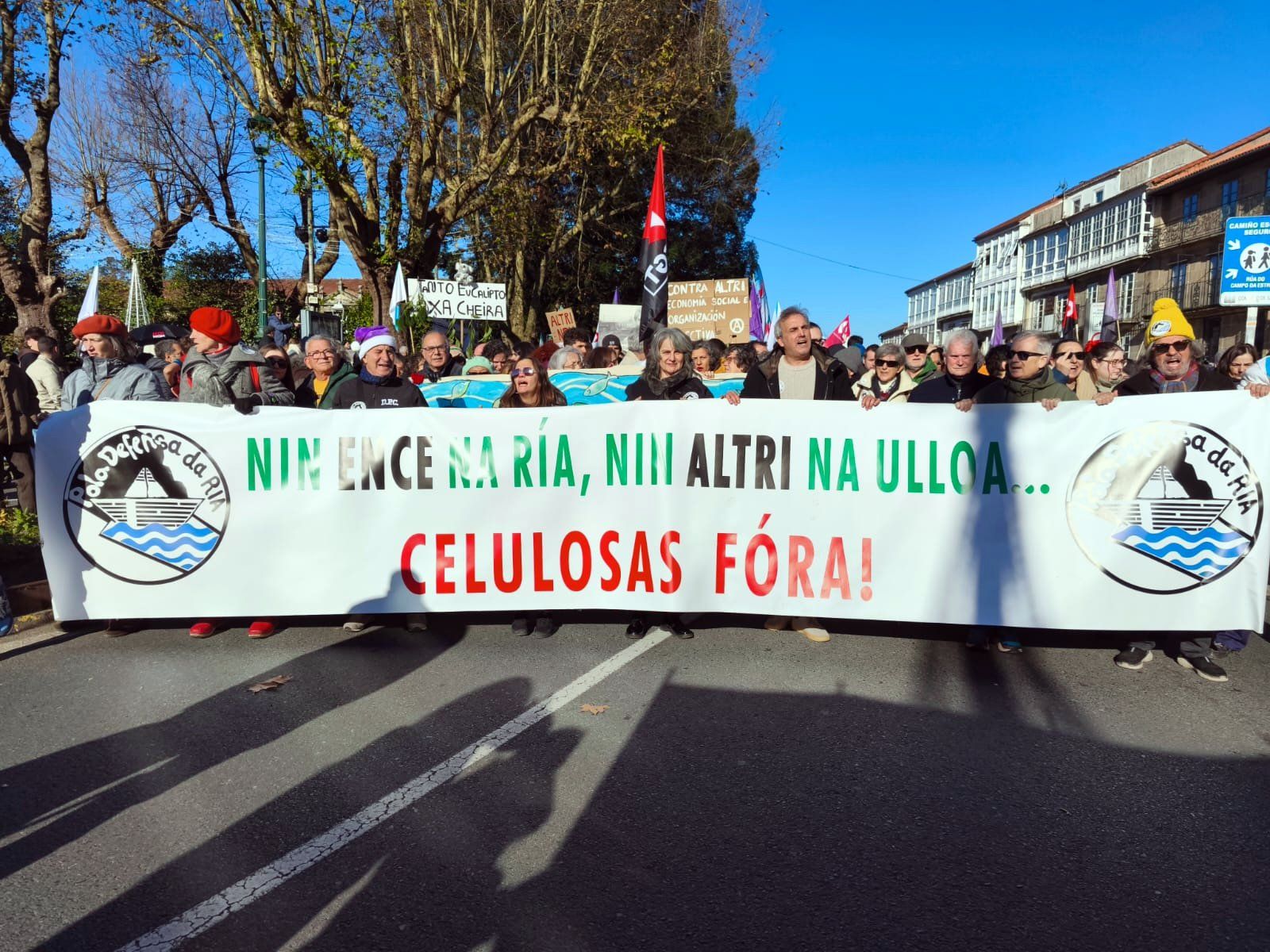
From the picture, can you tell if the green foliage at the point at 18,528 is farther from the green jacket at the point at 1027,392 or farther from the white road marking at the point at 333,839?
the green jacket at the point at 1027,392

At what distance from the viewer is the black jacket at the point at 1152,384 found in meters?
5.43

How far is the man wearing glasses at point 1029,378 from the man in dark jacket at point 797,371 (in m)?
0.87

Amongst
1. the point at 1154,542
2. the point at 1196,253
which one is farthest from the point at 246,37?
Result: the point at 1196,253

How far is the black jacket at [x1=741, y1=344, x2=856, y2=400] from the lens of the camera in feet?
18.7

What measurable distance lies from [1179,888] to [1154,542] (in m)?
2.44

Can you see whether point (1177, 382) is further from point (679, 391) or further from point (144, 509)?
point (144, 509)

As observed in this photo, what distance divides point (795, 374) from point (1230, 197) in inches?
1880

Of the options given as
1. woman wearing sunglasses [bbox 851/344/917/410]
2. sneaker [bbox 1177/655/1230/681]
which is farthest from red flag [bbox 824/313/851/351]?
sneaker [bbox 1177/655/1230/681]

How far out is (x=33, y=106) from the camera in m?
14.5

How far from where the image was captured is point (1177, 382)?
5.85 meters

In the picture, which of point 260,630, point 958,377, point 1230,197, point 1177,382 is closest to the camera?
point 260,630

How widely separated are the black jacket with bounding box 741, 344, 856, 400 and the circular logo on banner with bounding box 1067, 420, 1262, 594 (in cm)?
147

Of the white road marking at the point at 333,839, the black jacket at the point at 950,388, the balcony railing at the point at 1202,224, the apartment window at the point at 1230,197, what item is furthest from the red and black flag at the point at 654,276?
the apartment window at the point at 1230,197

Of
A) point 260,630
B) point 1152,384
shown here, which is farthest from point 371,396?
point 1152,384
